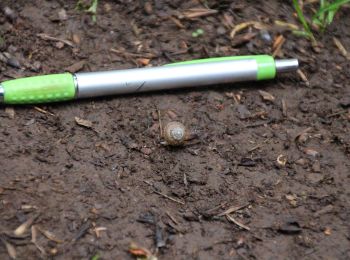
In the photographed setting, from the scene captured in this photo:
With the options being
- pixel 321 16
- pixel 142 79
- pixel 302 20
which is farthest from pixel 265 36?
pixel 142 79

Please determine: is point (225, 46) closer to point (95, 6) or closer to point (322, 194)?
point (95, 6)

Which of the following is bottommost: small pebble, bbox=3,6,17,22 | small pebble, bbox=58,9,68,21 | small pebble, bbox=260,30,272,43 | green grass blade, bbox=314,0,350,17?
small pebble, bbox=260,30,272,43

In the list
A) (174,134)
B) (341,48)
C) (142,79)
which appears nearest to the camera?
(174,134)

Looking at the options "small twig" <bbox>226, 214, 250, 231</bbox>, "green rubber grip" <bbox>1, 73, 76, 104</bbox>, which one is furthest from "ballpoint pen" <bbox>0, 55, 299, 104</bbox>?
"small twig" <bbox>226, 214, 250, 231</bbox>

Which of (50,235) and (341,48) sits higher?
(341,48)

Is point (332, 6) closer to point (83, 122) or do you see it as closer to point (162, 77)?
point (162, 77)

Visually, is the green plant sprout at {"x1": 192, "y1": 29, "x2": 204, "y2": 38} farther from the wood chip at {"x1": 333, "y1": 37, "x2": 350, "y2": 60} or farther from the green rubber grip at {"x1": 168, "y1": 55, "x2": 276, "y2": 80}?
the wood chip at {"x1": 333, "y1": 37, "x2": 350, "y2": 60}

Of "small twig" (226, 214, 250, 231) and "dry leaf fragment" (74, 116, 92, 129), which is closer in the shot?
"small twig" (226, 214, 250, 231)
